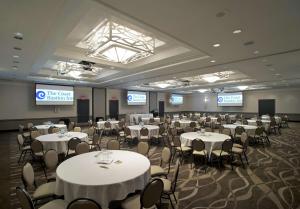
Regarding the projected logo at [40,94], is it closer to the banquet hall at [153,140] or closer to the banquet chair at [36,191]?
the banquet hall at [153,140]

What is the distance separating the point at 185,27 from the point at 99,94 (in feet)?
47.9

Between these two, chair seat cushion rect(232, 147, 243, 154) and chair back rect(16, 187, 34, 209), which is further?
chair seat cushion rect(232, 147, 243, 154)

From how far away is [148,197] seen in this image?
2.50 meters

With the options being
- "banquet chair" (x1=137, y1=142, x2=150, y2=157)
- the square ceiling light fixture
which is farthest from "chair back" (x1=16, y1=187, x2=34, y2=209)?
the square ceiling light fixture

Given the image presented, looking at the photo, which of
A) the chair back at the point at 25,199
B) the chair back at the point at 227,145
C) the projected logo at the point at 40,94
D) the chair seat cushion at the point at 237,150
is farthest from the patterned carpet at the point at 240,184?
the projected logo at the point at 40,94

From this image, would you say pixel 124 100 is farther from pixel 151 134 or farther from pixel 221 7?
pixel 221 7

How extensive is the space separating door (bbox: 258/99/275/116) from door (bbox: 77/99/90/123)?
19.1 m

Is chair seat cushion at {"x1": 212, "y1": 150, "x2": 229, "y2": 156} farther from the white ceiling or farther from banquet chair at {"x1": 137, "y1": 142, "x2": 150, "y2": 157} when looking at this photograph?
the white ceiling

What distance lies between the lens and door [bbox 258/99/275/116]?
19.8 meters

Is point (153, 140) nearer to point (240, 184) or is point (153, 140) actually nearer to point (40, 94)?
point (240, 184)

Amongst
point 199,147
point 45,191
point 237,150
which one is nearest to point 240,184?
point 199,147

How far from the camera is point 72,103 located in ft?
50.3

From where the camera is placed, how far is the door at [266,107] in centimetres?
1978

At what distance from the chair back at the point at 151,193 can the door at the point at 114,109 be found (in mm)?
16230
